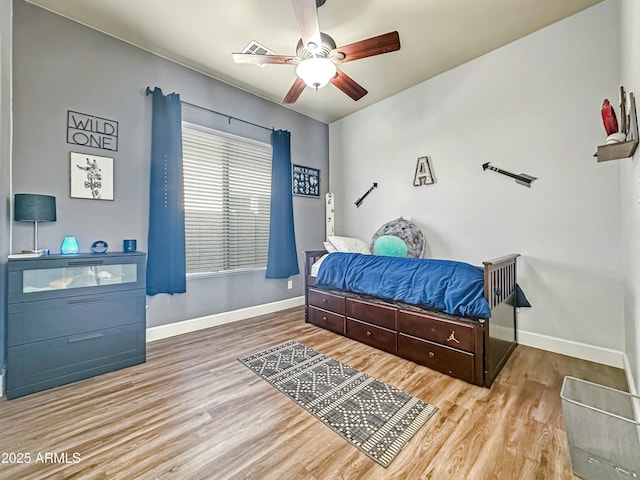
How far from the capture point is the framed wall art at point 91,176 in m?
2.39

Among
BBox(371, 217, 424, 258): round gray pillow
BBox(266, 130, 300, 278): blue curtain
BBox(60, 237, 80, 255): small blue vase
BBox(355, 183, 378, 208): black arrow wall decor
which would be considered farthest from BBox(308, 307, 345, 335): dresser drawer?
BBox(60, 237, 80, 255): small blue vase

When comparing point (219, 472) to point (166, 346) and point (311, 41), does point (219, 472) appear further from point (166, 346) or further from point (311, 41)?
point (311, 41)

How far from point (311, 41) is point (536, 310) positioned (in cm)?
302

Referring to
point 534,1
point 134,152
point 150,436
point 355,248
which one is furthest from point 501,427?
point 134,152

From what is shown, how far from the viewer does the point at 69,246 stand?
7.39 ft

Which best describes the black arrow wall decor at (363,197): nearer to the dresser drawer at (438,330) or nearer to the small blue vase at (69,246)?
the dresser drawer at (438,330)

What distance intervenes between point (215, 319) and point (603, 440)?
10.5ft

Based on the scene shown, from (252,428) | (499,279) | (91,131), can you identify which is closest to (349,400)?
(252,428)

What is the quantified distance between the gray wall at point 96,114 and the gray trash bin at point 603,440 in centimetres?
313

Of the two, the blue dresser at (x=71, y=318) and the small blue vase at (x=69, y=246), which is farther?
the small blue vase at (x=69, y=246)

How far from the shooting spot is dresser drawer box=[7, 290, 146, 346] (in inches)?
73.4

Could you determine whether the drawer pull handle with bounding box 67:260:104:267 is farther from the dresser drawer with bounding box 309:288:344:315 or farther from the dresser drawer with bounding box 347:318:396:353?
the dresser drawer with bounding box 347:318:396:353

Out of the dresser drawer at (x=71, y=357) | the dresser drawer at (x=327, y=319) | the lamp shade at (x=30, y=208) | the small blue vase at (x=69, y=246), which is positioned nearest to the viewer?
the dresser drawer at (x=71, y=357)

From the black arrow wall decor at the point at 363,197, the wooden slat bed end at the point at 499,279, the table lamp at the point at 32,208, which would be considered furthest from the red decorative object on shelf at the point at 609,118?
the table lamp at the point at 32,208
